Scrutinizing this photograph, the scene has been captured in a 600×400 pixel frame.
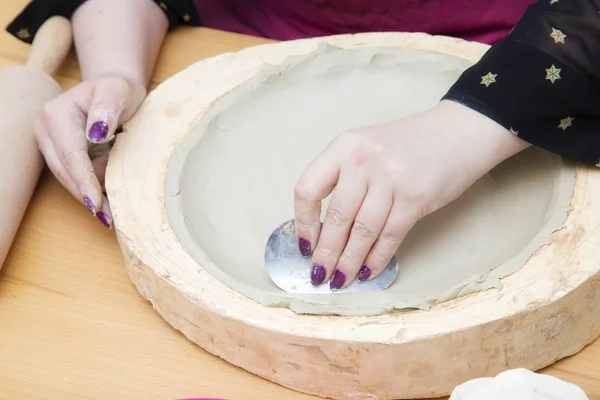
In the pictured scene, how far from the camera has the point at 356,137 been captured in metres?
0.58

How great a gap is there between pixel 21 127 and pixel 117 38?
162mm

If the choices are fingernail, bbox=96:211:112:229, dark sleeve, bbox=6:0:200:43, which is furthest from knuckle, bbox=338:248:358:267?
dark sleeve, bbox=6:0:200:43

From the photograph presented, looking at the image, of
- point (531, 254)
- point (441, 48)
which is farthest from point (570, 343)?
point (441, 48)

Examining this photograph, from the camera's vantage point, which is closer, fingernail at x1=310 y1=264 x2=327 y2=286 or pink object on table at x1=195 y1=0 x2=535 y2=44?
fingernail at x1=310 y1=264 x2=327 y2=286

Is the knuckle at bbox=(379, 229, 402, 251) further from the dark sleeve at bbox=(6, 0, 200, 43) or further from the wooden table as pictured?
the dark sleeve at bbox=(6, 0, 200, 43)

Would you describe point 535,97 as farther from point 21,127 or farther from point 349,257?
point 21,127

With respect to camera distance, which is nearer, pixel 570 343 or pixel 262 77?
pixel 570 343

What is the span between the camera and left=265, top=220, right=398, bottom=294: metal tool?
1.96 feet

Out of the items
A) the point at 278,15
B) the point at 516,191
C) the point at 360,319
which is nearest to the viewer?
the point at 360,319

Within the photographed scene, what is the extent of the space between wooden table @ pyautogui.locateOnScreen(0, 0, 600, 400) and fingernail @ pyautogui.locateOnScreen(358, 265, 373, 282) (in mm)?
103

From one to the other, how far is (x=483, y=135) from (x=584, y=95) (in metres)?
0.09

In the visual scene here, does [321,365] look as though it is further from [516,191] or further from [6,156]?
[6,156]

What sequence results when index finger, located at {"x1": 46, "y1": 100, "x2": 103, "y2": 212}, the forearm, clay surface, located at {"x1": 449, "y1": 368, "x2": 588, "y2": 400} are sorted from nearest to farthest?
clay surface, located at {"x1": 449, "y1": 368, "x2": 588, "y2": 400}, index finger, located at {"x1": 46, "y1": 100, "x2": 103, "y2": 212}, the forearm

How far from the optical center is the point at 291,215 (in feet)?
2.23
